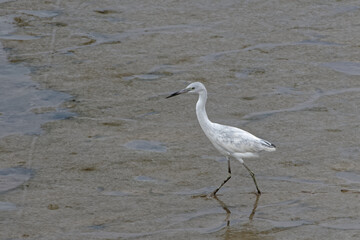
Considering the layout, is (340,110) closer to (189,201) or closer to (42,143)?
(189,201)

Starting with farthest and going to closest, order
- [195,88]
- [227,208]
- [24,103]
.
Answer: [24,103] < [195,88] < [227,208]

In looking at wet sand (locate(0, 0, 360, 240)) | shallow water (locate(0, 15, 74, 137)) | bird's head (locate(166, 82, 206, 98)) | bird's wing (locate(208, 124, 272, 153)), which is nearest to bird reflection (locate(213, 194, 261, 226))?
wet sand (locate(0, 0, 360, 240))

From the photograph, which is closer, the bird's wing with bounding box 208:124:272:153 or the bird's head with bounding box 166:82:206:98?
the bird's wing with bounding box 208:124:272:153

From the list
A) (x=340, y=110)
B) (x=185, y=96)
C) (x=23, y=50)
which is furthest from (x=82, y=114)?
(x=340, y=110)

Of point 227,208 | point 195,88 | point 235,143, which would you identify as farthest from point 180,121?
point 227,208

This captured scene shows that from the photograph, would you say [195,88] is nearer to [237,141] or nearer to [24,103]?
[237,141]

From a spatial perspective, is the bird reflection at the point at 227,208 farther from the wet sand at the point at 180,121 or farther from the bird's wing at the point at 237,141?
the bird's wing at the point at 237,141

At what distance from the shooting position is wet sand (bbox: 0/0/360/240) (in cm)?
695

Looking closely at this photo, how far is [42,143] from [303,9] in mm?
6429

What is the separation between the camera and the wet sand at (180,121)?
6.95m

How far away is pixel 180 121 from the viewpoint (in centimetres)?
934

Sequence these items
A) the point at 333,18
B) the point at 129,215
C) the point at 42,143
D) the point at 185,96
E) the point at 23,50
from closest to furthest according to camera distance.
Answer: the point at 129,215 < the point at 42,143 < the point at 185,96 < the point at 23,50 < the point at 333,18

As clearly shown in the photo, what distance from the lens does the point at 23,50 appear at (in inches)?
456

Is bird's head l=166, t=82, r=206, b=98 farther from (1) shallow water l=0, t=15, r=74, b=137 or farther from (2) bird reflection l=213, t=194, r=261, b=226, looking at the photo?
(1) shallow water l=0, t=15, r=74, b=137
